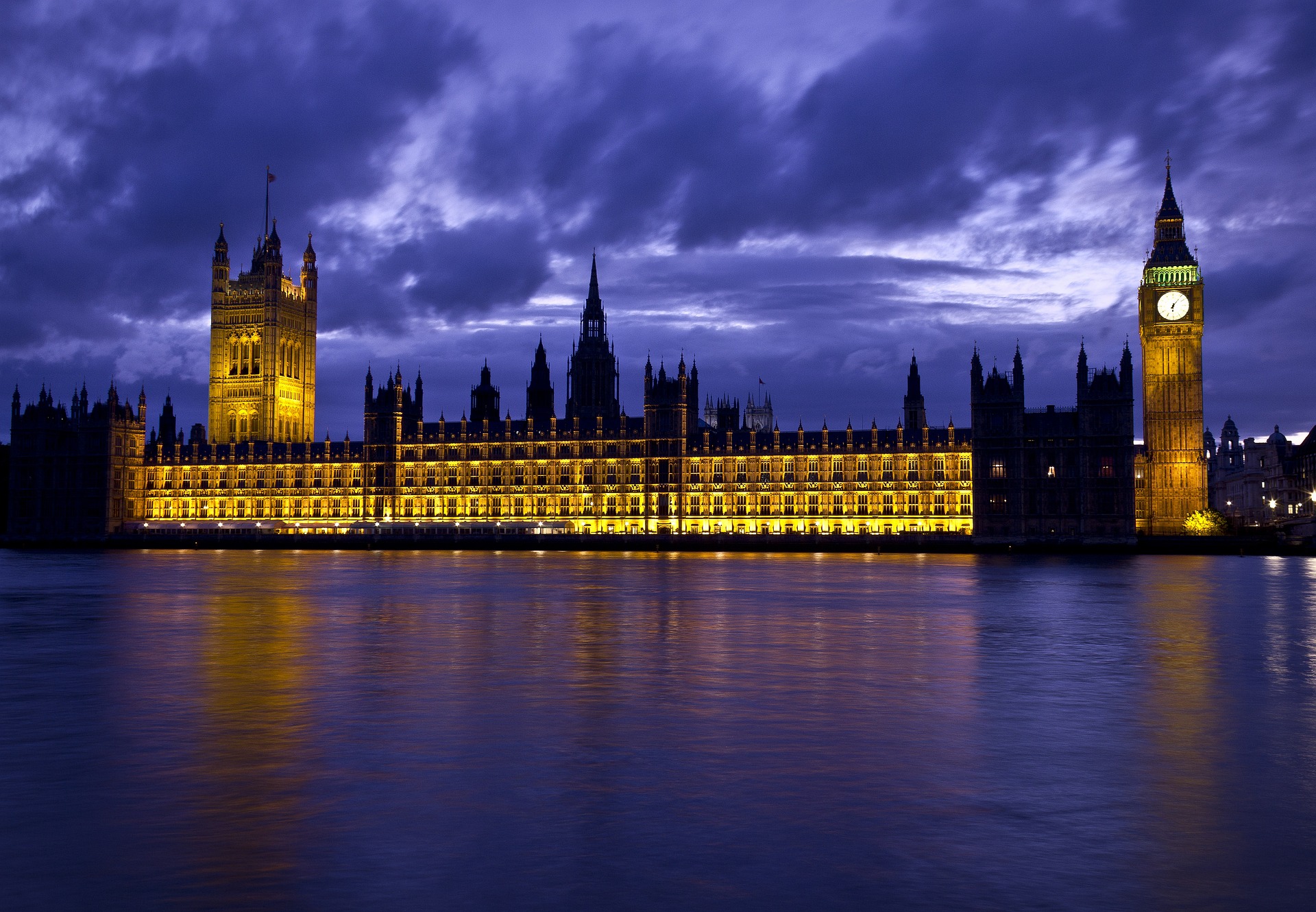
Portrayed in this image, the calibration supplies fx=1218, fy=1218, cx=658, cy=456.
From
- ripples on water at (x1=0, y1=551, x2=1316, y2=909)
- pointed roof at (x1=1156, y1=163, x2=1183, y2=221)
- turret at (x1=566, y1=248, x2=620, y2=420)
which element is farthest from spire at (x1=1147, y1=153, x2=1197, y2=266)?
ripples on water at (x1=0, y1=551, x2=1316, y2=909)

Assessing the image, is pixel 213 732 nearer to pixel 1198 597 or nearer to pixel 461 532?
pixel 1198 597

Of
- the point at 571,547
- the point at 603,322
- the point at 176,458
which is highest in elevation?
the point at 603,322

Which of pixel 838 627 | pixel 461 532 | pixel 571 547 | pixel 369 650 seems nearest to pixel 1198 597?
pixel 838 627

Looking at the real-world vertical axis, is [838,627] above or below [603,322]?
below

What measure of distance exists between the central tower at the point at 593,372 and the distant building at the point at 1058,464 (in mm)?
59222

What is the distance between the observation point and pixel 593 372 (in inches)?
6836

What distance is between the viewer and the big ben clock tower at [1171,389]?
14125cm

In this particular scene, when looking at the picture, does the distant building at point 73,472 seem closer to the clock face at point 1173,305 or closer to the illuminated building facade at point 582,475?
the illuminated building facade at point 582,475

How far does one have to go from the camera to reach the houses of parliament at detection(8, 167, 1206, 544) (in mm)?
127312

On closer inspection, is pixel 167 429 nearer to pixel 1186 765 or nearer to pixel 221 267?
pixel 221 267

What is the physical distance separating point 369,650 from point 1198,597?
3711 centimetres

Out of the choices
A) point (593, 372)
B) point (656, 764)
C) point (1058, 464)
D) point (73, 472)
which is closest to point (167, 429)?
point (73, 472)

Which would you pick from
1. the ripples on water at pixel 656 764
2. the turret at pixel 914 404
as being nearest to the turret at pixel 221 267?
the turret at pixel 914 404

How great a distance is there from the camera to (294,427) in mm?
192625
